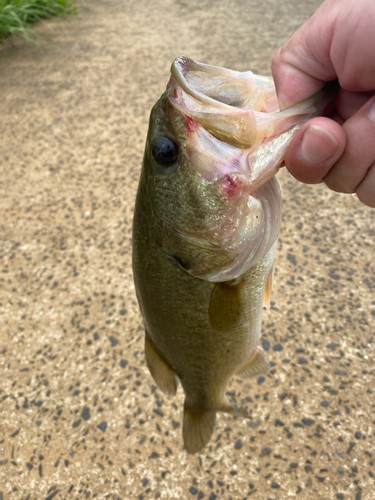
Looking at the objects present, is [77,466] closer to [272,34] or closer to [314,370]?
[314,370]

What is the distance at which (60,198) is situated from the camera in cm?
304

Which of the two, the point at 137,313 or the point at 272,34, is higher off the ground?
the point at 272,34

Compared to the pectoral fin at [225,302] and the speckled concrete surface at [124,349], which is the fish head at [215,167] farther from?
the speckled concrete surface at [124,349]

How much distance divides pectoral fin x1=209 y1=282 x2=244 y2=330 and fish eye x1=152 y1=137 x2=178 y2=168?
0.35m

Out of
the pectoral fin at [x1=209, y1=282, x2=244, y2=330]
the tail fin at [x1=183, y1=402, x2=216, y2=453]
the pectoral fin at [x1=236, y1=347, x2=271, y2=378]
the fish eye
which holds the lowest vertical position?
the tail fin at [x1=183, y1=402, x2=216, y2=453]

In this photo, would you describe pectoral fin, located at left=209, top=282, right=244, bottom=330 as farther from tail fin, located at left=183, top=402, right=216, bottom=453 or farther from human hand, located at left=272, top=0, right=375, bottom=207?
tail fin, located at left=183, top=402, right=216, bottom=453

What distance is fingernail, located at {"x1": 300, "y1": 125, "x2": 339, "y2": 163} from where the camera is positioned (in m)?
0.90

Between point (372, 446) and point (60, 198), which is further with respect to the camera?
point (60, 198)

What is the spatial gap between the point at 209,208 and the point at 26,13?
5.47 m

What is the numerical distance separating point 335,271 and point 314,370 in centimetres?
64

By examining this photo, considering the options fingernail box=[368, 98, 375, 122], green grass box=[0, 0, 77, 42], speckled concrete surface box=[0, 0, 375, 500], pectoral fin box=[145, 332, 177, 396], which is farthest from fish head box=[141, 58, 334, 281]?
green grass box=[0, 0, 77, 42]

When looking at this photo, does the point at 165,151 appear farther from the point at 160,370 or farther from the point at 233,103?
the point at 160,370

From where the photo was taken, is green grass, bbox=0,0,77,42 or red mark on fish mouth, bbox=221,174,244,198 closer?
red mark on fish mouth, bbox=221,174,244,198

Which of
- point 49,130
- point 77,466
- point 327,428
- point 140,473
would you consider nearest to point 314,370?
point 327,428
